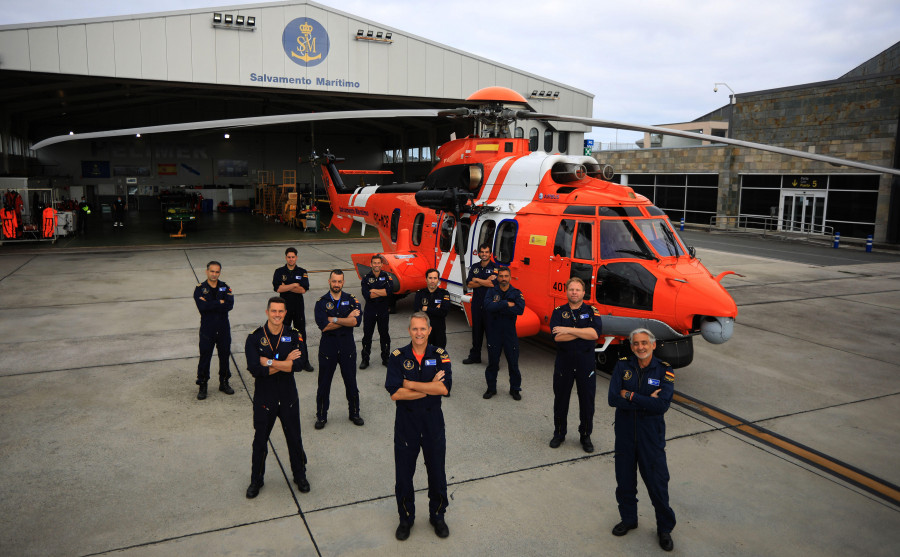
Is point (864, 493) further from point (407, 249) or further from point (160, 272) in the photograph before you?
point (160, 272)

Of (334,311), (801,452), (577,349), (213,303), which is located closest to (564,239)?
(577,349)

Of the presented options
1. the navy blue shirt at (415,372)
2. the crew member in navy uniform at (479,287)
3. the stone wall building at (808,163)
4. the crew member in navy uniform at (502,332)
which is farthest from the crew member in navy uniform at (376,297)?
the stone wall building at (808,163)

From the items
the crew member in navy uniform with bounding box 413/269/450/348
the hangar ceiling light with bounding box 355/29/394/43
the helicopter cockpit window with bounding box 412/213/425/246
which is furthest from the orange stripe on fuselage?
the hangar ceiling light with bounding box 355/29/394/43

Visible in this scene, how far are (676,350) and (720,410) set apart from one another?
90 centimetres

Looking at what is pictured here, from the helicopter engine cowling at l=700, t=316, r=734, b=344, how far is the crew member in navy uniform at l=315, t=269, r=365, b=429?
170 inches

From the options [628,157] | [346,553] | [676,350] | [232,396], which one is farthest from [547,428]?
[628,157]

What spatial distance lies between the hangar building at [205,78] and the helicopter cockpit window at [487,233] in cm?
1396

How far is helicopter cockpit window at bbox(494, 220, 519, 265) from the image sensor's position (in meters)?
8.96

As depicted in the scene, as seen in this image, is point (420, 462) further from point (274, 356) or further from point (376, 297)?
point (376, 297)

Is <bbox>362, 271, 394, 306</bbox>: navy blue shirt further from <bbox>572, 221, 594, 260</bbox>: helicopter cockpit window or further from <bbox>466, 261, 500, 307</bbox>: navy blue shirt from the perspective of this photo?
<bbox>572, 221, 594, 260</bbox>: helicopter cockpit window

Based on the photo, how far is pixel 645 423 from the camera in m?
4.40

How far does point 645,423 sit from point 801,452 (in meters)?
2.87

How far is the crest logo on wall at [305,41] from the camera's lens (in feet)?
66.2

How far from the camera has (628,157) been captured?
37000 millimetres
